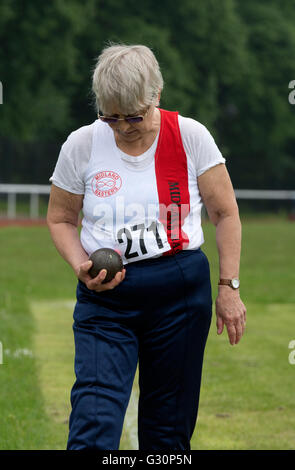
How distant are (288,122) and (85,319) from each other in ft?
147

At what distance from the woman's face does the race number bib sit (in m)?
0.38

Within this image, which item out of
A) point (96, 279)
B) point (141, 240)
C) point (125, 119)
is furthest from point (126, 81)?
point (96, 279)

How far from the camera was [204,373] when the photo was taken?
7.67 metres

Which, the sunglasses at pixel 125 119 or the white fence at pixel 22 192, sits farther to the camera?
the white fence at pixel 22 192

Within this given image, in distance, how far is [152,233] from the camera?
12.6 ft

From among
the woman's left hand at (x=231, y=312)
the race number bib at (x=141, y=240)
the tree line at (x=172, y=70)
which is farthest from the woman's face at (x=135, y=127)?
the tree line at (x=172, y=70)

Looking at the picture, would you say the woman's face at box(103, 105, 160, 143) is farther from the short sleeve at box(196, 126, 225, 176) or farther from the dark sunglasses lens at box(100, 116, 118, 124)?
the short sleeve at box(196, 126, 225, 176)

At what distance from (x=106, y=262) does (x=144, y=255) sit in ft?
0.65

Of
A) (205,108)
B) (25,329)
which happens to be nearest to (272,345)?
(25,329)

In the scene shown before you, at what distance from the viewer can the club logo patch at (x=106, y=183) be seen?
3.85 m

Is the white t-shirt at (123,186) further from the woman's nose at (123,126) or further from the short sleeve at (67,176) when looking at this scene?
the woman's nose at (123,126)

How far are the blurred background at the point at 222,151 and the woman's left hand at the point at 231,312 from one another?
1115 mm

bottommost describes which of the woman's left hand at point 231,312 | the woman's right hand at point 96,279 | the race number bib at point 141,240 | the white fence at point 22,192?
the white fence at point 22,192

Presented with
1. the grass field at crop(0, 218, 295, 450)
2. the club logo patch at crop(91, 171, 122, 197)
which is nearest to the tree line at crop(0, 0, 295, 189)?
the grass field at crop(0, 218, 295, 450)
